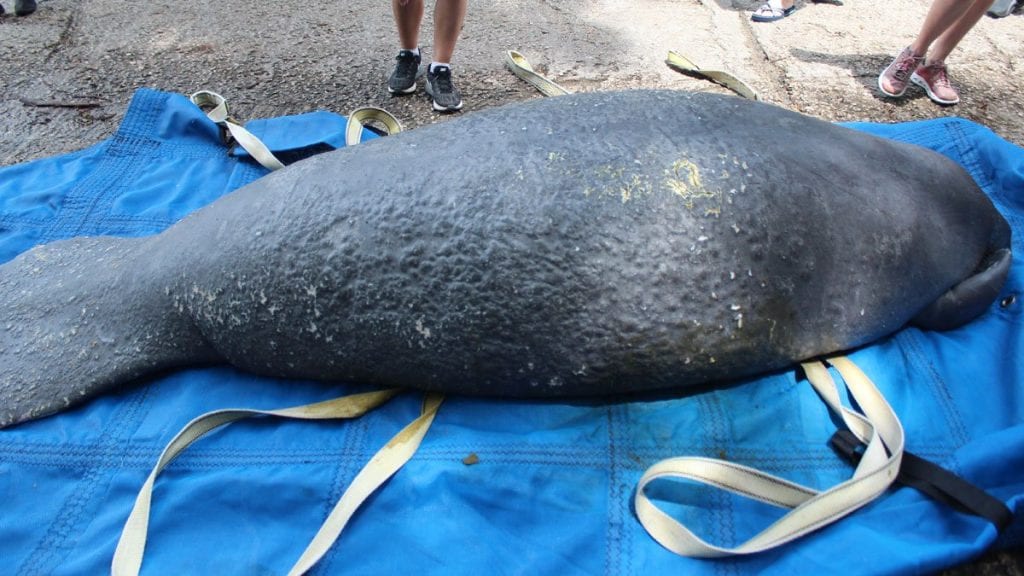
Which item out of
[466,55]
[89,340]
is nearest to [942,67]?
[466,55]

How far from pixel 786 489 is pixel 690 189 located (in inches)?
27.0

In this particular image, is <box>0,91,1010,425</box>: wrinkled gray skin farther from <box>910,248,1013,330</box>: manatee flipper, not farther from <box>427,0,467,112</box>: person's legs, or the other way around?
<box>427,0,467,112</box>: person's legs

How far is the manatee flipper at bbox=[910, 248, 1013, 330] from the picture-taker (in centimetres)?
166

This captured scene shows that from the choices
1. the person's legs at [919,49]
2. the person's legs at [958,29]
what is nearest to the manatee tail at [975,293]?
the person's legs at [919,49]

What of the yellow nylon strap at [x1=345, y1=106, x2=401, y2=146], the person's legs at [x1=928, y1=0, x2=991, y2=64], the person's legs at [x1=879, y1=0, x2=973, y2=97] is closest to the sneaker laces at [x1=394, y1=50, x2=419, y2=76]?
the yellow nylon strap at [x1=345, y1=106, x2=401, y2=146]

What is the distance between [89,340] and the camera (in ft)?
5.31

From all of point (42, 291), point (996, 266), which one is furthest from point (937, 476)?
point (42, 291)

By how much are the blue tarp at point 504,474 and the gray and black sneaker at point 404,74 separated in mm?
1952

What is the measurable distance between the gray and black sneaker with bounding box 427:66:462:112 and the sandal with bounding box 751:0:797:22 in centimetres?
208

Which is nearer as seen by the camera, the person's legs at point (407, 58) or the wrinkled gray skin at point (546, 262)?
the wrinkled gray skin at point (546, 262)

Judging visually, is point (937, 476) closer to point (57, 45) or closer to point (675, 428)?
point (675, 428)

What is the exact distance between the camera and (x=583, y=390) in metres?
1.42

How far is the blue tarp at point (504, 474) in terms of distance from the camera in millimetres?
1304

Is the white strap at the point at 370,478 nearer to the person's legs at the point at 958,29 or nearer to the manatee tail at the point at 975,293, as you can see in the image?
the manatee tail at the point at 975,293
